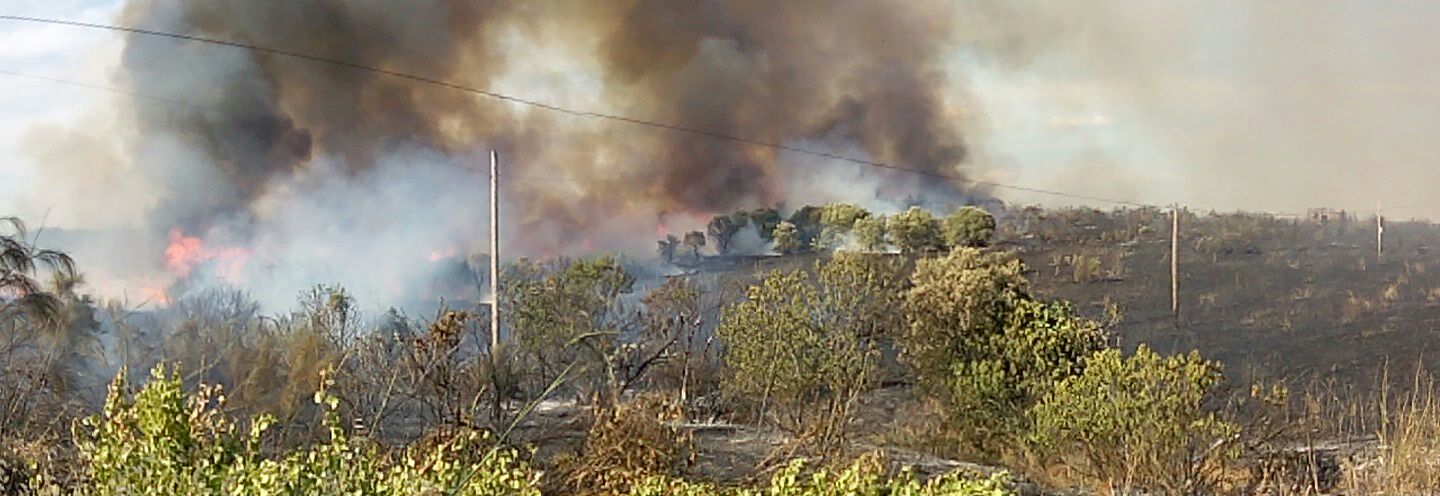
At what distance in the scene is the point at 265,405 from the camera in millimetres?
9852

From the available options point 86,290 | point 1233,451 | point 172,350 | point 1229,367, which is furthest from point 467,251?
point 1233,451

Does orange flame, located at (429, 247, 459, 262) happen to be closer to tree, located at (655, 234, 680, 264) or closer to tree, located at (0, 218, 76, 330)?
tree, located at (655, 234, 680, 264)

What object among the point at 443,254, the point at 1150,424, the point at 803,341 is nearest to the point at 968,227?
the point at 443,254

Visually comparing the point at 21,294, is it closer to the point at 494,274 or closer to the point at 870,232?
the point at 494,274

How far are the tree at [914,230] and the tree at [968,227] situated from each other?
31 centimetres

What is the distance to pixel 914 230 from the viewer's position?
27297mm

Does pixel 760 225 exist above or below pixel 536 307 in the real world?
above

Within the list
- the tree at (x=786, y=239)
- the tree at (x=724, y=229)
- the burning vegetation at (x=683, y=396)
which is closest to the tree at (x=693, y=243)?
the tree at (x=724, y=229)

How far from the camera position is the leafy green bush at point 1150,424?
9250 millimetres

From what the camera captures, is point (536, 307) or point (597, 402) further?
point (536, 307)

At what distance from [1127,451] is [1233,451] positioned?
2.41ft

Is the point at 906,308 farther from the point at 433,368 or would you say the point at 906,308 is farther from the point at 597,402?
the point at 433,368

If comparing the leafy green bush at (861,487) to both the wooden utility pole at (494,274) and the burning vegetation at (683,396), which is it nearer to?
the burning vegetation at (683,396)

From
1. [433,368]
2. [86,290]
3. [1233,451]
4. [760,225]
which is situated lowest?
[1233,451]
